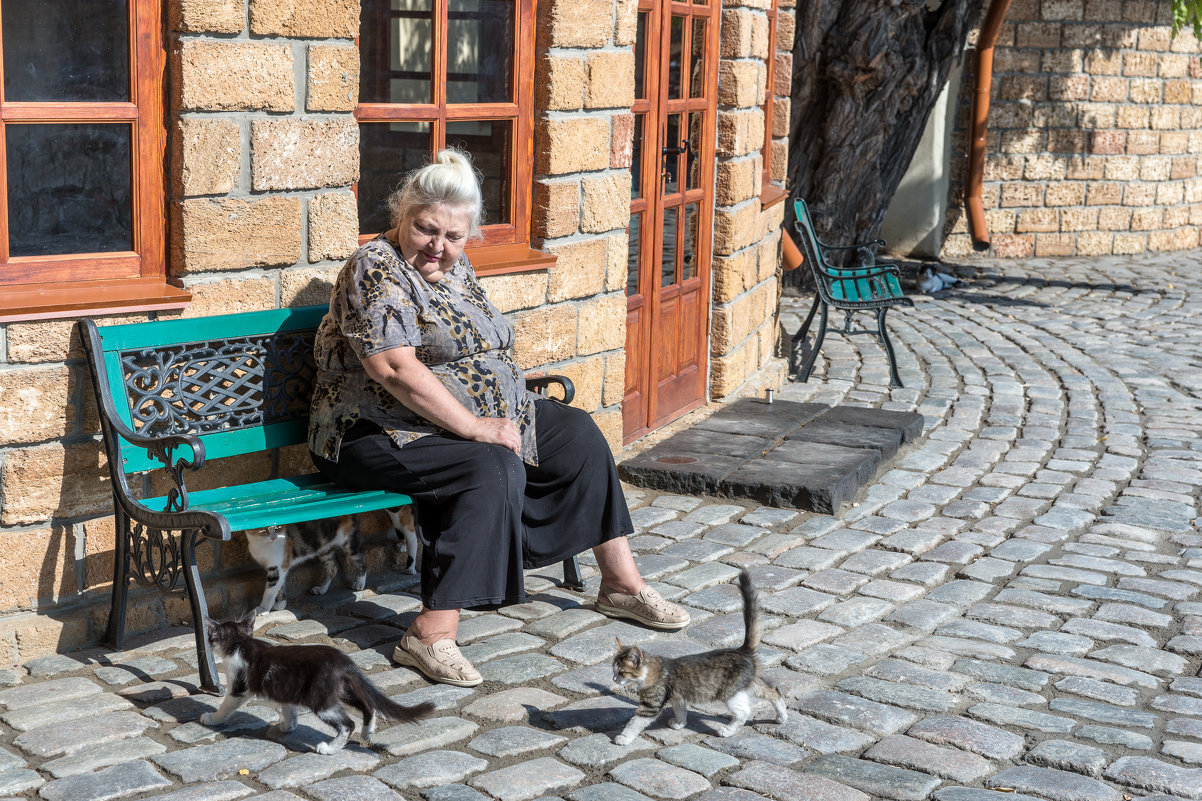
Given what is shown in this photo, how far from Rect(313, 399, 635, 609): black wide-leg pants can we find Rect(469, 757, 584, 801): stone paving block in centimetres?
71

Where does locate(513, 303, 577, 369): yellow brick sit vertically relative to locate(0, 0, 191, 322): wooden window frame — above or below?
below

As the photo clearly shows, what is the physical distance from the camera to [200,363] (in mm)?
4191

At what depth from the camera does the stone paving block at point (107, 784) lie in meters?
3.16

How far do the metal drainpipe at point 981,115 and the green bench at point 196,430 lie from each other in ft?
34.4

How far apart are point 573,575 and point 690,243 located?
299 centimetres

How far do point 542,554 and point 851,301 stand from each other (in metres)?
4.69

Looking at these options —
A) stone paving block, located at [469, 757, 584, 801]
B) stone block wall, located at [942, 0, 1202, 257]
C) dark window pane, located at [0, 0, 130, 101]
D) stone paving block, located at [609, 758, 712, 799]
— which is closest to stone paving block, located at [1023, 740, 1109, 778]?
stone paving block, located at [609, 758, 712, 799]

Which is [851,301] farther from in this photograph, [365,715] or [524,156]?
[365,715]

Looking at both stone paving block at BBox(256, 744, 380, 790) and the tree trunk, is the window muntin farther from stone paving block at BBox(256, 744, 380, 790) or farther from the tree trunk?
the tree trunk

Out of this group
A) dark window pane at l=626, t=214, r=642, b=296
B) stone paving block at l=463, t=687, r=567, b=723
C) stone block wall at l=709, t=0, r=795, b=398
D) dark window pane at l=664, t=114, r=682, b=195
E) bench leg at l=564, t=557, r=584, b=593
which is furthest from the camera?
stone block wall at l=709, t=0, r=795, b=398

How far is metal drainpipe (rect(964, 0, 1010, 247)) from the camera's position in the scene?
13211mm

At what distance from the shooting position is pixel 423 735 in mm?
3557

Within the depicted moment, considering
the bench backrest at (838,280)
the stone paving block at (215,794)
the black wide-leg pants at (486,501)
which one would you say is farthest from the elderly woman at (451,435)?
the bench backrest at (838,280)

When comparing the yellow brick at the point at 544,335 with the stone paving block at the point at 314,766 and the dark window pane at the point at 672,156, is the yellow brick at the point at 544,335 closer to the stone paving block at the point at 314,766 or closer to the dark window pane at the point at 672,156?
the dark window pane at the point at 672,156
